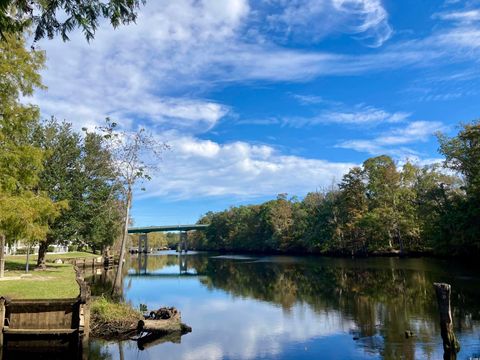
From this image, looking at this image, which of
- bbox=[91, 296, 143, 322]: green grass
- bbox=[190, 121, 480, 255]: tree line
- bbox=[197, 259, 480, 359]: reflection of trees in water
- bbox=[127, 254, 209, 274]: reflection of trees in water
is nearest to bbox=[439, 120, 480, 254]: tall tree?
bbox=[190, 121, 480, 255]: tree line

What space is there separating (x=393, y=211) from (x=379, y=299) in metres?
45.6

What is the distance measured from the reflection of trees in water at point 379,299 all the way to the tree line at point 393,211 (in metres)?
18.7

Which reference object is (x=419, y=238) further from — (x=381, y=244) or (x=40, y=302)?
(x=40, y=302)

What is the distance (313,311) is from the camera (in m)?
21.9

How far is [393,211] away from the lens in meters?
66.9

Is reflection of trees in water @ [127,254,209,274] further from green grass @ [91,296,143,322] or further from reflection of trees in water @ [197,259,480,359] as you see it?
green grass @ [91,296,143,322]

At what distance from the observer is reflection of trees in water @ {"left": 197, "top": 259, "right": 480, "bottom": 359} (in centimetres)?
1582

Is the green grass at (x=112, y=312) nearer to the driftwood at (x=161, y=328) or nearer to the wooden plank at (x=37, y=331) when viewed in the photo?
the driftwood at (x=161, y=328)

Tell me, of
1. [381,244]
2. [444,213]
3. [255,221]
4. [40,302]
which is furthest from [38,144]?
[255,221]

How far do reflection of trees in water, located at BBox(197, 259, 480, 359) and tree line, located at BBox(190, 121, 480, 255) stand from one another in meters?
18.7

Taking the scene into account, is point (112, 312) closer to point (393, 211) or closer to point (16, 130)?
point (16, 130)

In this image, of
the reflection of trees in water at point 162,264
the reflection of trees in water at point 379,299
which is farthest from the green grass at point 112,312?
the reflection of trees in water at point 162,264

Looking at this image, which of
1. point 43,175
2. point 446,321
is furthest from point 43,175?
point 446,321

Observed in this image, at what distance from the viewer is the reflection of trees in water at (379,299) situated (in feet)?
51.9
